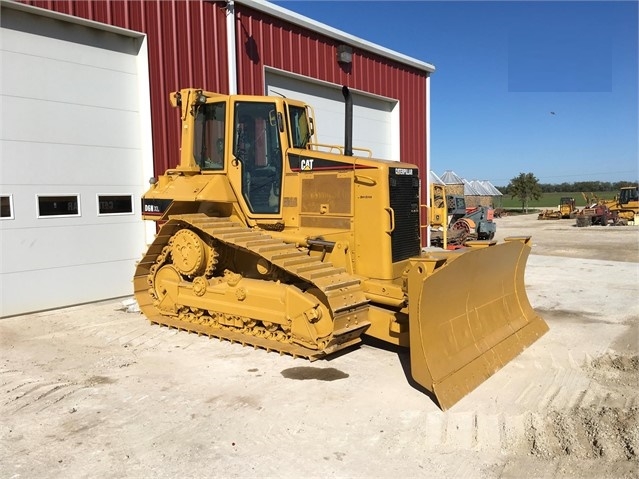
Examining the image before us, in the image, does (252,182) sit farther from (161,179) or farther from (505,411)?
(505,411)

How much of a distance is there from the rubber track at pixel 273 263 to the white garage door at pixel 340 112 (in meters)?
5.64

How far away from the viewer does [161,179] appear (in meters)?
7.51

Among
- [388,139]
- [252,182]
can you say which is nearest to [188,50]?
[252,182]

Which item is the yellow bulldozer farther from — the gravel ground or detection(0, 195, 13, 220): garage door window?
detection(0, 195, 13, 220): garage door window

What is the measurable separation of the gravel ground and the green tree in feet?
168

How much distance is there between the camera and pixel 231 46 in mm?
10250

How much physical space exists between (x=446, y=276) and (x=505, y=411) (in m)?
1.30

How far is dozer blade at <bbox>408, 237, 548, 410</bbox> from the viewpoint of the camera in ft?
15.1

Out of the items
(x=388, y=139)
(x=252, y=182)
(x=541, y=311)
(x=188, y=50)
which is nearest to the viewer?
(x=252, y=182)

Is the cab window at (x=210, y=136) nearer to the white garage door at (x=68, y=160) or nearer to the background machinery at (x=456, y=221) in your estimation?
the white garage door at (x=68, y=160)

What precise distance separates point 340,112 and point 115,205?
6676 millimetres

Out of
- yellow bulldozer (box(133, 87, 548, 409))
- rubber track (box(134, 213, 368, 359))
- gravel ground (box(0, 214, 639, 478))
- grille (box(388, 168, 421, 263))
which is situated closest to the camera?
gravel ground (box(0, 214, 639, 478))

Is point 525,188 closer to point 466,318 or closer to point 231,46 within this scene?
point 231,46

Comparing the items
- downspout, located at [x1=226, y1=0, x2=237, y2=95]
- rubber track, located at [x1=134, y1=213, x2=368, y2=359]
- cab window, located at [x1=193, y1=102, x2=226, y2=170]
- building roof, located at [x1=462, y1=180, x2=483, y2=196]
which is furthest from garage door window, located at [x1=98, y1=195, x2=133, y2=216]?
building roof, located at [x1=462, y1=180, x2=483, y2=196]
